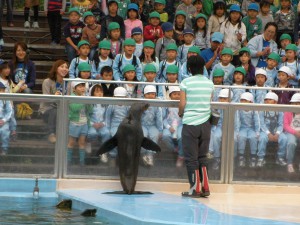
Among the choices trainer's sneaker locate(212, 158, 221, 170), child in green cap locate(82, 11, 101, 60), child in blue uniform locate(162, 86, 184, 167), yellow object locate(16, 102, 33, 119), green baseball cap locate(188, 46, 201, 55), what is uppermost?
child in green cap locate(82, 11, 101, 60)

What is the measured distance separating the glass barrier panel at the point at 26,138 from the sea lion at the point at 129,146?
856 mm

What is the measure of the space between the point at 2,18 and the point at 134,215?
1101 centimetres

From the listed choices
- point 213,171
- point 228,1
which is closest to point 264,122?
point 213,171

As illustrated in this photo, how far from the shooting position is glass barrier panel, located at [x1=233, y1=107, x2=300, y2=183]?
1755 centimetres

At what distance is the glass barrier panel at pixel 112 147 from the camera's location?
57.0 feet

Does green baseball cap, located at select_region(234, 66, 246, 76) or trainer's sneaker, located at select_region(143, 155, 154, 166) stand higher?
green baseball cap, located at select_region(234, 66, 246, 76)

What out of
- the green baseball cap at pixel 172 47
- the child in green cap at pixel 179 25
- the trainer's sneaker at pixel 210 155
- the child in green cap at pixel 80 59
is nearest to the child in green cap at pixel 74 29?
the child in green cap at pixel 80 59

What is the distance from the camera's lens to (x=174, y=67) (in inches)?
756

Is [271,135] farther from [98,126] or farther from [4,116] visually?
[4,116]

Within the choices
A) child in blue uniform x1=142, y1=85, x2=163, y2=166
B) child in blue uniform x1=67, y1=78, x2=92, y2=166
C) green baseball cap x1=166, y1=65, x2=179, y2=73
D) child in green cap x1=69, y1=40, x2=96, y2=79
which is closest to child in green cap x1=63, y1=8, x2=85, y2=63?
child in green cap x1=69, y1=40, x2=96, y2=79

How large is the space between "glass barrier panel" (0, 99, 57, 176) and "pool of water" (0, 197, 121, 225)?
630 millimetres

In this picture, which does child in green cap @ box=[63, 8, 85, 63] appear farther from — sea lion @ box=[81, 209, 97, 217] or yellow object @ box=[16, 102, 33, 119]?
sea lion @ box=[81, 209, 97, 217]

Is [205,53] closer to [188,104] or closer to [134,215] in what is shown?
[188,104]

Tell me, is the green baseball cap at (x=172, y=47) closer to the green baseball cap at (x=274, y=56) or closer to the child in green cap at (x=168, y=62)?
the child in green cap at (x=168, y=62)
